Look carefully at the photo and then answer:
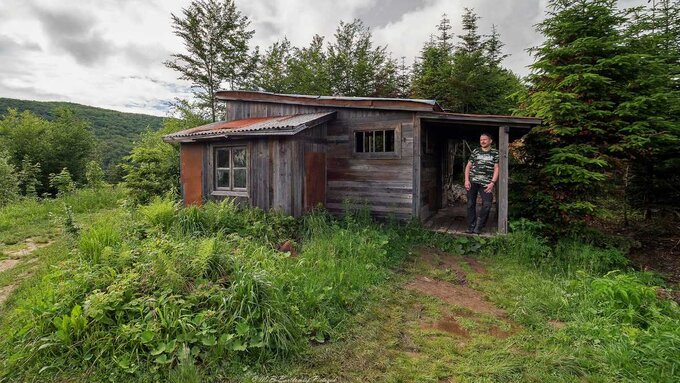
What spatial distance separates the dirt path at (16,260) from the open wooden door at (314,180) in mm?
4847

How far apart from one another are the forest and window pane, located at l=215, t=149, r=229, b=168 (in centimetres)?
148

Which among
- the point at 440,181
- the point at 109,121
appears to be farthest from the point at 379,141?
the point at 109,121

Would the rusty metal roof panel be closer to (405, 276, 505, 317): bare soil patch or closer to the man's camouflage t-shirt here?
the man's camouflage t-shirt

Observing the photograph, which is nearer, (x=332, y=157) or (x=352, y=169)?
(x=352, y=169)

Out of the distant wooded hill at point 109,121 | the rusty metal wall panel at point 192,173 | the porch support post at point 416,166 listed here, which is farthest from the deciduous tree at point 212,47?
the distant wooded hill at point 109,121

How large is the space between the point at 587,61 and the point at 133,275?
9.13 m

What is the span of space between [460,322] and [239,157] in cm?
620

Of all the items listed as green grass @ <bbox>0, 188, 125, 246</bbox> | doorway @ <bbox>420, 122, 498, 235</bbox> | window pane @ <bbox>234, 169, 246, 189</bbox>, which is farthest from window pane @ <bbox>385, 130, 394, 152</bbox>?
green grass @ <bbox>0, 188, 125, 246</bbox>

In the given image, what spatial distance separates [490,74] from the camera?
1627cm

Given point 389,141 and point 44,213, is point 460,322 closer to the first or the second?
point 389,141

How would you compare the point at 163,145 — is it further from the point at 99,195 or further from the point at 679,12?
the point at 679,12

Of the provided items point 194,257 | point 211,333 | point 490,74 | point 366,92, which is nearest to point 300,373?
point 211,333

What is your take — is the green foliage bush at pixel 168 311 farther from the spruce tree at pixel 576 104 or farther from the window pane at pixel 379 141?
the spruce tree at pixel 576 104

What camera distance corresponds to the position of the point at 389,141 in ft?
25.3
